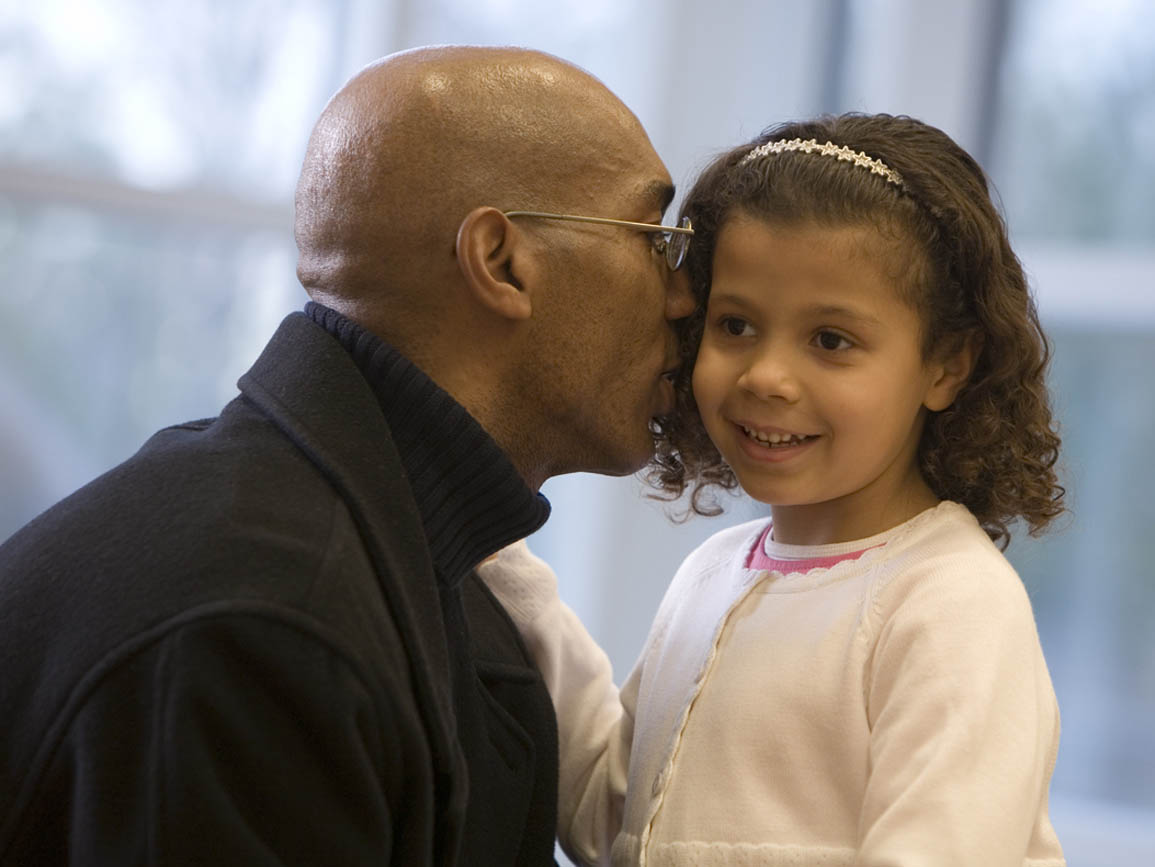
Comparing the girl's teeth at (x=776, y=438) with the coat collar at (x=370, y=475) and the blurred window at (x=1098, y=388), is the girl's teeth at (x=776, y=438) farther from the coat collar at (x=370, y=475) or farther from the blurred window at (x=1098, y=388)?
the blurred window at (x=1098, y=388)

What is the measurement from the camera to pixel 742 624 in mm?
1569

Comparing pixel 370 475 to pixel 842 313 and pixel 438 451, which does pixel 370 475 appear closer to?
pixel 438 451

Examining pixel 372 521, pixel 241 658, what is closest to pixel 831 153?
pixel 372 521

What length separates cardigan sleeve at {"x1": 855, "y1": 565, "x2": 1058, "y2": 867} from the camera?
1.24 meters

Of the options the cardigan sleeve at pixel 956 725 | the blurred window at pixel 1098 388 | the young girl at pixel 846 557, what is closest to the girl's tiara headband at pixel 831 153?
the young girl at pixel 846 557

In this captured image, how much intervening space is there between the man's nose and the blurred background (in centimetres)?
126

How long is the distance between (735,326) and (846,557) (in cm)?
30

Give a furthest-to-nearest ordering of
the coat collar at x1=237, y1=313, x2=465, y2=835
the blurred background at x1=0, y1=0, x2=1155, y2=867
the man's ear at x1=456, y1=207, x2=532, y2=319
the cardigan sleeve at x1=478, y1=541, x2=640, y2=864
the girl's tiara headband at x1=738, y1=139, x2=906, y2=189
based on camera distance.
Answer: the blurred background at x1=0, y1=0, x2=1155, y2=867, the cardigan sleeve at x1=478, y1=541, x2=640, y2=864, the girl's tiara headband at x1=738, y1=139, x2=906, y2=189, the man's ear at x1=456, y1=207, x2=532, y2=319, the coat collar at x1=237, y1=313, x2=465, y2=835

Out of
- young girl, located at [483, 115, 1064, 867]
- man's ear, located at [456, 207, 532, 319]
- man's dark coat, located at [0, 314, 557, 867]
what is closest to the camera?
man's dark coat, located at [0, 314, 557, 867]

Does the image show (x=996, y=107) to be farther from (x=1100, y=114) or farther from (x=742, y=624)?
(x=742, y=624)

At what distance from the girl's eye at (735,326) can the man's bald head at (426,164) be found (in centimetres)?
21

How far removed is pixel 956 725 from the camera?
1.28 m

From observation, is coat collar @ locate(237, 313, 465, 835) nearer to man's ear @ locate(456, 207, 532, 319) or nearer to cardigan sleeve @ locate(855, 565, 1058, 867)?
man's ear @ locate(456, 207, 532, 319)

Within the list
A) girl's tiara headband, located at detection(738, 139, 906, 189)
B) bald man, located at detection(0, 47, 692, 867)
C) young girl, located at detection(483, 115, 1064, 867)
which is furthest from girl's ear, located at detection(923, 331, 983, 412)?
bald man, located at detection(0, 47, 692, 867)
